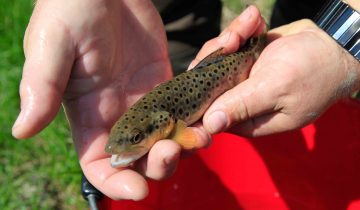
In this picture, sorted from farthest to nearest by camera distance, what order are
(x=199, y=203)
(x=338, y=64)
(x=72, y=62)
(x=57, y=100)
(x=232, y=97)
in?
(x=199, y=203), (x=338, y=64), (x=232, y=97), (x=72, y=62), (x=57, y=100)

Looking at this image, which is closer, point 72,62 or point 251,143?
point 72,62

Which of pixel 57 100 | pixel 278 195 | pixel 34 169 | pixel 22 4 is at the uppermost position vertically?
pixel 57 100

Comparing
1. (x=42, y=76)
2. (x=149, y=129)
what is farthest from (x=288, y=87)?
(x=42, y=76)

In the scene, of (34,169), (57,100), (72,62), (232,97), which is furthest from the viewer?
(34,169)

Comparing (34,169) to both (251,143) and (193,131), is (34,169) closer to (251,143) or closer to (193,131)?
(251,143)

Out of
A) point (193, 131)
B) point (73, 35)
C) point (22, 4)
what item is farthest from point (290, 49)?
point (22, 4)

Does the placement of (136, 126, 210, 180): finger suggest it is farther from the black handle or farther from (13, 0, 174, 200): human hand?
the black handle
